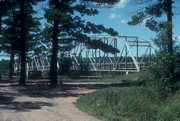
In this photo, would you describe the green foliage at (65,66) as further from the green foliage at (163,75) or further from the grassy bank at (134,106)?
the green foliage at (163,75)

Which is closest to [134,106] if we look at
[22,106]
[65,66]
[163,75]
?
[163,75]

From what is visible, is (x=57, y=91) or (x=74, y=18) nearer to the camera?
(x=57, y=91)

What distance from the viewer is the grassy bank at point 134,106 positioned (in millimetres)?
12914

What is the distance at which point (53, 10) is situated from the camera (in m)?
31.3

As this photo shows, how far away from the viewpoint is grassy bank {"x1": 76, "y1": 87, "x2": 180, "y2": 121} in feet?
42.4

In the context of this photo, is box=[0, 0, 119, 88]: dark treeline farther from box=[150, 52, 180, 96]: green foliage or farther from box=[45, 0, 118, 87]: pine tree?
box=[150, 52, 180, 96]: green foliage

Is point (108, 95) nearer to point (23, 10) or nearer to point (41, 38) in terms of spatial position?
point (23, 10)

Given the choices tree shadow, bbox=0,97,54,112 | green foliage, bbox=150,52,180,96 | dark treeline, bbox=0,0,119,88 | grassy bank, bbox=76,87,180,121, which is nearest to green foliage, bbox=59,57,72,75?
dark treeline, bbox=0,0,119,88

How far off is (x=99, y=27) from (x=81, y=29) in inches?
62.3

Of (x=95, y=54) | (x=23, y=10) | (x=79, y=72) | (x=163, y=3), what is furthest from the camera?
(x=95, y=54)

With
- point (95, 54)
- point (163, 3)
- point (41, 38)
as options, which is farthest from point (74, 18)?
point (95, 54)

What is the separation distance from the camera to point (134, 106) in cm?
1505

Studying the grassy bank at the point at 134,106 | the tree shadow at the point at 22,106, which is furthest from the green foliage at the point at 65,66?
the grassy bank at the point at 134,106

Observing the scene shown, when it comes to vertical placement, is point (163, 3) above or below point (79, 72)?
above
